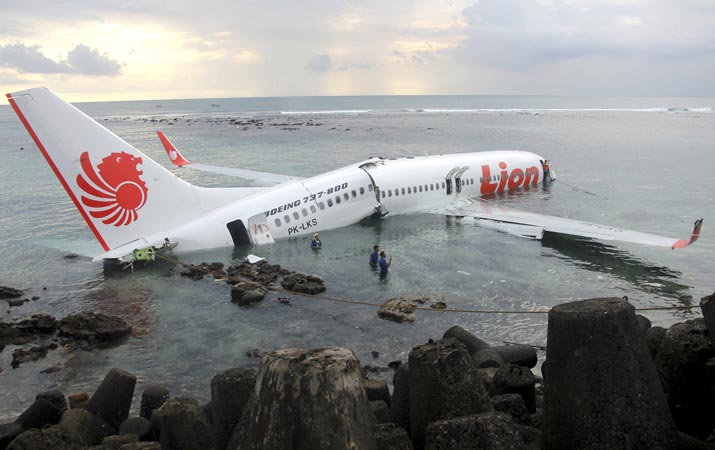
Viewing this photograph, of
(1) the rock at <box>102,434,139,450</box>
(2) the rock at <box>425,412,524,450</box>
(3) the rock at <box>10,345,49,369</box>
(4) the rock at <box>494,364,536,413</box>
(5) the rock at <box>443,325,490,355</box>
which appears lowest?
(3) the rock at <box>10,345,49,369</box>

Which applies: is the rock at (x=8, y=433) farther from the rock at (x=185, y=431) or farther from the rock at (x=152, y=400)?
the rock at (x=185, y=431)

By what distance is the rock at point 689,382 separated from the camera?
8695 mm

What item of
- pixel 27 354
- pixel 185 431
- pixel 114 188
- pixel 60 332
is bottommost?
pixel 27 354

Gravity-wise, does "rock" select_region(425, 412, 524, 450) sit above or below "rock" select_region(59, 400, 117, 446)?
above

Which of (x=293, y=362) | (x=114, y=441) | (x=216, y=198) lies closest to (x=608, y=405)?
(x=293, y=362)

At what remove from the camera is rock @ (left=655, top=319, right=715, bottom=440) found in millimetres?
8695

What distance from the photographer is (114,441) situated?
9219 millimetres

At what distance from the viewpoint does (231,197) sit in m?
27.6

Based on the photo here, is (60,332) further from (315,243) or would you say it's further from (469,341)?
(469,341)

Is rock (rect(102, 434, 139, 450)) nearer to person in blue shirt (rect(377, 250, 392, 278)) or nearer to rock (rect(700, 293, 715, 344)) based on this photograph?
rock (rect(700, 293, 715, 344))

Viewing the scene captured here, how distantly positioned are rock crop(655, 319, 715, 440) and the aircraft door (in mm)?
20395

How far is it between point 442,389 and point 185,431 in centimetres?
454

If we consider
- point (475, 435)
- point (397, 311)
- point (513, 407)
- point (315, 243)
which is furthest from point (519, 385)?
point (315, 243)

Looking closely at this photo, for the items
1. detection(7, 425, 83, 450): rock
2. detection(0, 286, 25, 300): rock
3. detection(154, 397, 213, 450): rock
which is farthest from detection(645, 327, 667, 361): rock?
detection(0, 286, 25, 300): rock
